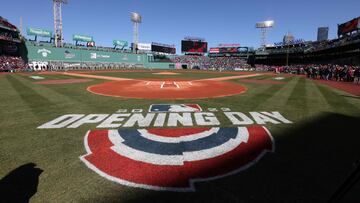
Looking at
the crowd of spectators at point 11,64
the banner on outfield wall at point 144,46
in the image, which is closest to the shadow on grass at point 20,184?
the crowd of spectators at point 11,64

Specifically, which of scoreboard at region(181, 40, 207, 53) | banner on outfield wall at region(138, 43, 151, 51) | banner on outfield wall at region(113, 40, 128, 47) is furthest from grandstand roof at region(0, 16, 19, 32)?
scoreboard at region(181, 40, 207, 53)

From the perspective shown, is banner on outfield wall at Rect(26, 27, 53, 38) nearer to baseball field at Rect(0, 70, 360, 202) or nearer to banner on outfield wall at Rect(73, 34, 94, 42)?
banner on outfield wall at Rect(73, 34, 94, 42)

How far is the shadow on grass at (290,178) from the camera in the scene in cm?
379

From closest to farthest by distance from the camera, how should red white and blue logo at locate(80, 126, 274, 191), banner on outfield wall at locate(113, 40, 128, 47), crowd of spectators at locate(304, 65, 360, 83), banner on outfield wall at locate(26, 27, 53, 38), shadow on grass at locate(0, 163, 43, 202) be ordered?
shadow on grass at locate(0, 163, 43, 202), red white and blue logo at locate(80, 126, 274, 191), crowd of spectators at locate(304, 65, 360, 83), banner on outfield wall at locate(26, 27, 53, 38), banner on outfield wall at locate(113, 40, 128, 47)

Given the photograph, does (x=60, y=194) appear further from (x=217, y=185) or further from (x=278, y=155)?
(x=278, y=155)

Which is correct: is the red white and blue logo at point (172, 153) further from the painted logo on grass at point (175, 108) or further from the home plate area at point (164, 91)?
the home plate area at point (164, 91)

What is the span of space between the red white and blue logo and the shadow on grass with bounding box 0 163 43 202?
1.04 metres

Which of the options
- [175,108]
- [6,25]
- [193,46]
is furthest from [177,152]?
[193,46]

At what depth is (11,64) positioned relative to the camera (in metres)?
48.6

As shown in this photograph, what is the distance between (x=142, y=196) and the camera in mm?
3818

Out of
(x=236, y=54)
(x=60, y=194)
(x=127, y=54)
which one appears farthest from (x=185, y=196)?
(x=236, y=54)

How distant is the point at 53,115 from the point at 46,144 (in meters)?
3.63

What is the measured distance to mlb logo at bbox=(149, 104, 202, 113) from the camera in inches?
404

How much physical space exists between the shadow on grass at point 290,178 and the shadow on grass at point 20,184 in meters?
1.36
